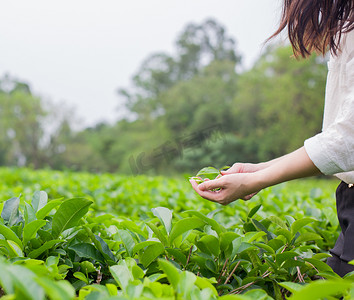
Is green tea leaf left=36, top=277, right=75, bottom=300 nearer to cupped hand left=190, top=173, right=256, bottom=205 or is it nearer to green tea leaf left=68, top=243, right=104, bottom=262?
green tea leaf left=68, top=243, right=104, bottom=262

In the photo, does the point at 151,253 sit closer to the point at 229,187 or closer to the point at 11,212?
the point at 229,187

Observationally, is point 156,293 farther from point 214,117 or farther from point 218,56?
point 218,56

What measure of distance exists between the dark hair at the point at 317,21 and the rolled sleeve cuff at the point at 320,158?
0.31 metres

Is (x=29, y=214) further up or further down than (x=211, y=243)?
further up

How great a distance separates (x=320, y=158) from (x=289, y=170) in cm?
8

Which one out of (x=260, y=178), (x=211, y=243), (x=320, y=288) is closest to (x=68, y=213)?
(x=211, y=243)

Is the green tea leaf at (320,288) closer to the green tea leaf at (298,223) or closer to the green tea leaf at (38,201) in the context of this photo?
the green tea leaf at (298,223)

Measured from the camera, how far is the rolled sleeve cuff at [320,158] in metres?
0.90

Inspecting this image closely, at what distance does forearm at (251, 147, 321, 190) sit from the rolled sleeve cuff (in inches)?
0.7

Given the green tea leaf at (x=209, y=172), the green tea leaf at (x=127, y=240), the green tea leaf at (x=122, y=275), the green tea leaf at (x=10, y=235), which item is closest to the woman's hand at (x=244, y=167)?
the green tea leaf at (x=209, y=172)

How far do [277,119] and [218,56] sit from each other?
11.3 m

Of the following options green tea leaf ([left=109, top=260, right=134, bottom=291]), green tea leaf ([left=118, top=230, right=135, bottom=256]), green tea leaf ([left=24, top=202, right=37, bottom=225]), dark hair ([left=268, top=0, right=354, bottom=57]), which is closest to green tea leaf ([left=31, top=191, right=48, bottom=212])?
green tea leaf ([left=24, top=202, right=37, bottom=225])

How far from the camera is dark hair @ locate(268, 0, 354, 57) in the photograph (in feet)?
3.26

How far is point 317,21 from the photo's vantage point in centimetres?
103
